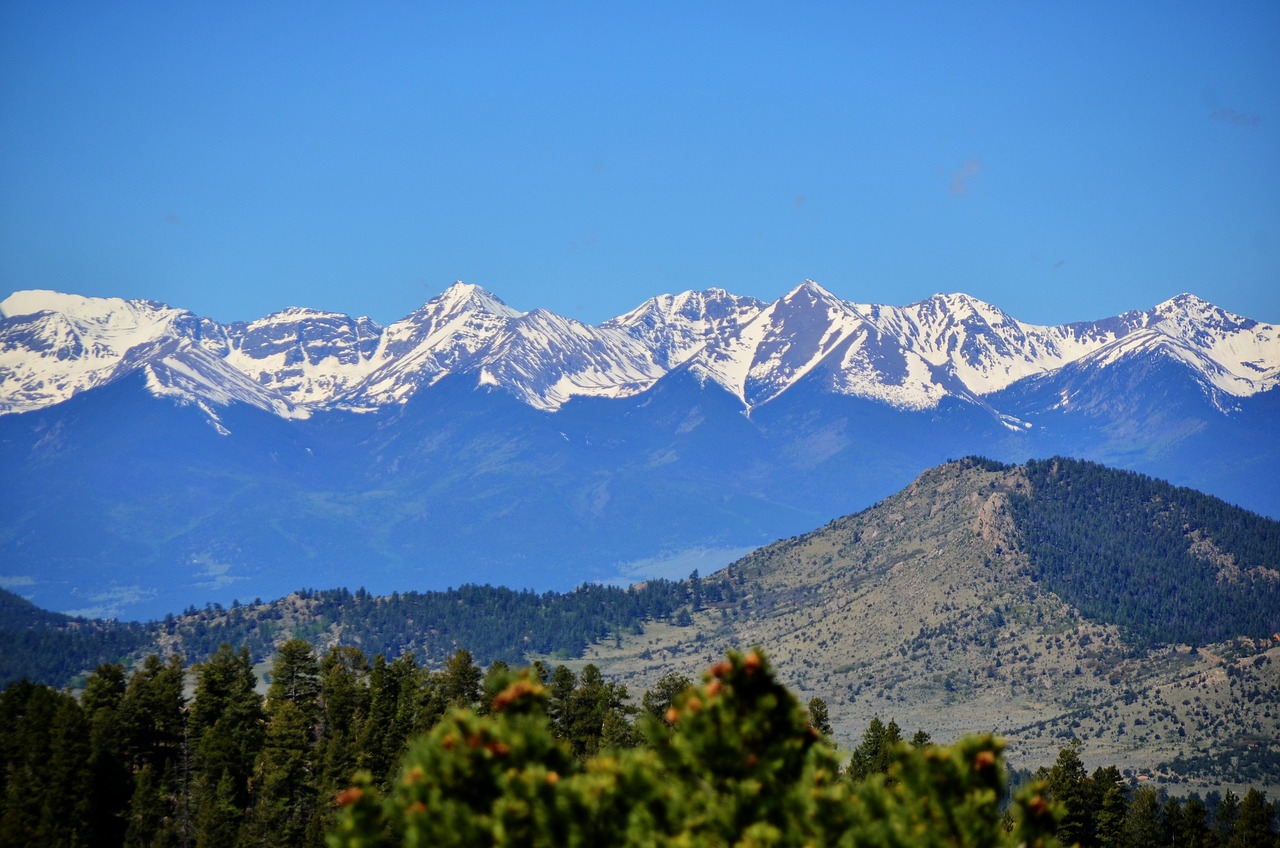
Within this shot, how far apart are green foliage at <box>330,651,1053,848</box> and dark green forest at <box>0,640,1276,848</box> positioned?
0.05 m

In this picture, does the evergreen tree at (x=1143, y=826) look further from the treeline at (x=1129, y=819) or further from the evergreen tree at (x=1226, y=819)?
the evergreen tree at (x=1226, y=819)

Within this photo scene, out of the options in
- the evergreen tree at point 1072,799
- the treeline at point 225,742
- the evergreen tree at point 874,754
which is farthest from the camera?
the evergreen tree at point 874,754

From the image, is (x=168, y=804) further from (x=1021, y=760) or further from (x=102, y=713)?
(x=1021, y=760)

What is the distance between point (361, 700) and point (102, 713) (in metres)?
19.0

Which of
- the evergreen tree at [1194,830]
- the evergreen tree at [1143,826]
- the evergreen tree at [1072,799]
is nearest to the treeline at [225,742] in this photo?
the evergreen tree at [1072,799]

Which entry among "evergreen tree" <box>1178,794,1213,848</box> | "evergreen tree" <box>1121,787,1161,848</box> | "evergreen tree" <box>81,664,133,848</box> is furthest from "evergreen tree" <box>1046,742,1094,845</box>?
"evergreen tree" <box>81,664,133,848</box>

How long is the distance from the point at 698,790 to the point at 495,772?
5.39m

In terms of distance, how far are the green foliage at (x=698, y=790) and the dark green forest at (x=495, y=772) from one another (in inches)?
2.0

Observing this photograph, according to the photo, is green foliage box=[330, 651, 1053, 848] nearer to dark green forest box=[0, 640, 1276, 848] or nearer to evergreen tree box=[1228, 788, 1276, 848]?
dark green forest box=[0, 640, 1276, 848]

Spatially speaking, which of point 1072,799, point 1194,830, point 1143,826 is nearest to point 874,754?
point 1072,799

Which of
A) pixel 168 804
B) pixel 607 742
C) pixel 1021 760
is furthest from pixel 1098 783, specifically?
pixel 1021 760

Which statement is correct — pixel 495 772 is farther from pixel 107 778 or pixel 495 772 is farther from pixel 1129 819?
pixel 1129 819

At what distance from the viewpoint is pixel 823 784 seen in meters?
36.1

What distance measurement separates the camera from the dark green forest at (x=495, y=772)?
35.1m
